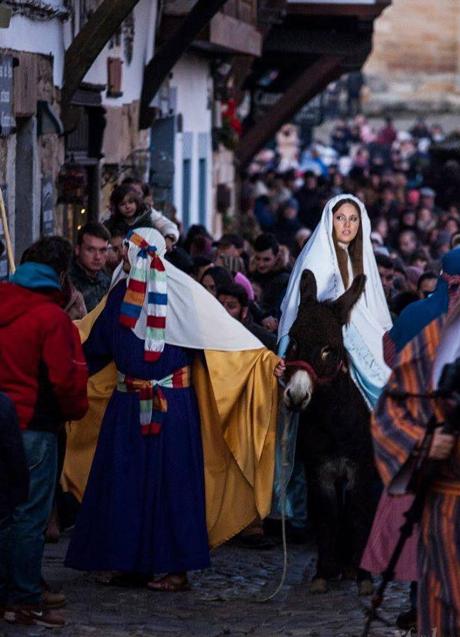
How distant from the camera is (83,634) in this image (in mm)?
9648

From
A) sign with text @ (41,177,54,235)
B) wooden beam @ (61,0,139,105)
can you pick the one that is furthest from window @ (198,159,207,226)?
sign with text @ (41,177,54,235)

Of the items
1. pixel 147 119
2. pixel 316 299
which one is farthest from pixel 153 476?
pixel 147 119

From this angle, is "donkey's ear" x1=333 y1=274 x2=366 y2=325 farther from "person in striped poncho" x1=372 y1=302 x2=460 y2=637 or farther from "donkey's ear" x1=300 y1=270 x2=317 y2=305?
"person in striped poncho" x1=372 y1=302 x2=460 y2=637

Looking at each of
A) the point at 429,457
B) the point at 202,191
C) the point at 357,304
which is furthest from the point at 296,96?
the point at 429,457

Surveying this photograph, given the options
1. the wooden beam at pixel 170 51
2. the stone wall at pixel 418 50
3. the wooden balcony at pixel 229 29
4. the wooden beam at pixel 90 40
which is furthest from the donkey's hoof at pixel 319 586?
the stone wall at pixel 418 50

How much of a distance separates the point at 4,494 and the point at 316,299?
2600 millimetres

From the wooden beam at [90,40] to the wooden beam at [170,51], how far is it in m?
3.25

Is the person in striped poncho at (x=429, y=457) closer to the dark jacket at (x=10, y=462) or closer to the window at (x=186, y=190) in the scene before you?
the dark jacket at (x=10, y=462)

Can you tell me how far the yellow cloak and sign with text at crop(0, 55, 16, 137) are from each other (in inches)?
86.6

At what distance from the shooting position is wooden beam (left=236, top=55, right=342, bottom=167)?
89.6ft

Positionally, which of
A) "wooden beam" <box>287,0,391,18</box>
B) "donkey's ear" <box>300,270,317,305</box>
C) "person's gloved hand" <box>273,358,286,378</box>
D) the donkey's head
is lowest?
"person's gloved hand" <box>273,358,286,378</box>

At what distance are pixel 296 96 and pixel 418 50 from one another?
48706 millimetres

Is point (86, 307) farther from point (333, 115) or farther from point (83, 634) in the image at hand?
point (333, 115)

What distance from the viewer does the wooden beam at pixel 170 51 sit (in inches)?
736
